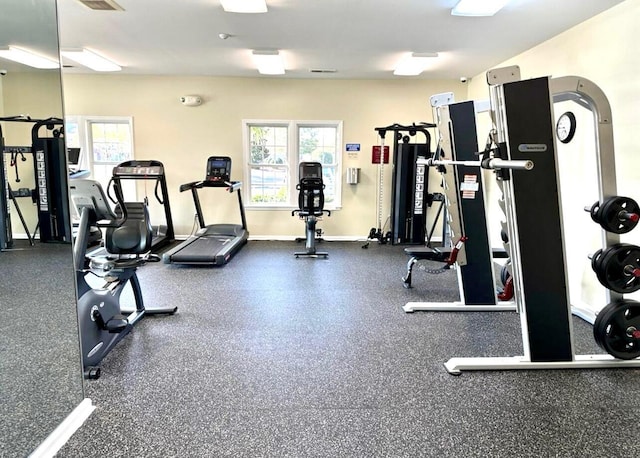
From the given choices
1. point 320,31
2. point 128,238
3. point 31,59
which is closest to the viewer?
point 31,59

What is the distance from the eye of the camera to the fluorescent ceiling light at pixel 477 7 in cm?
335

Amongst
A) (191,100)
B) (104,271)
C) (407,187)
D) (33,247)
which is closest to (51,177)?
(33,247)

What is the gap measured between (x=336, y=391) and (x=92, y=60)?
5.70m

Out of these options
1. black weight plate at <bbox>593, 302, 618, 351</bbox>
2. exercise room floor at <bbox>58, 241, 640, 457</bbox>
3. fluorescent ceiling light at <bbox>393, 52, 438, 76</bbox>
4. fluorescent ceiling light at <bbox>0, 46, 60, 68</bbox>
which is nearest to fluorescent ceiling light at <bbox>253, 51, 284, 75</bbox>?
fluorescent ceiling light at <bbox>393, 52, 438, 76</bbox>

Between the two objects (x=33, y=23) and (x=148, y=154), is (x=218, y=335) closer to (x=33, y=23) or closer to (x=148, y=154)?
(x=33, y=23)

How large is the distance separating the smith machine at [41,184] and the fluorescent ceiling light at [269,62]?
10.9 ft

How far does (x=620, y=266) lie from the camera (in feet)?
8.54

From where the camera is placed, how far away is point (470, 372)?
274 centimetres

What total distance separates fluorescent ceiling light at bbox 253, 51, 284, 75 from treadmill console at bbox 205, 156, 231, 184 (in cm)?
151

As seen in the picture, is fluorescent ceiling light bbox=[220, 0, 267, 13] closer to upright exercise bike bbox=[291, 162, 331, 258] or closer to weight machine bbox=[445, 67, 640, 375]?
weight machine bbox=[445, 67, 640, 375]

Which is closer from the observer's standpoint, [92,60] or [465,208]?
[465,208]

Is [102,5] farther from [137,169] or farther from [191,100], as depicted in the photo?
[191,100]

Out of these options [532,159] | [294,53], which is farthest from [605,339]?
[294,53]

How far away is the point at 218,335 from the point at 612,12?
4449mm
